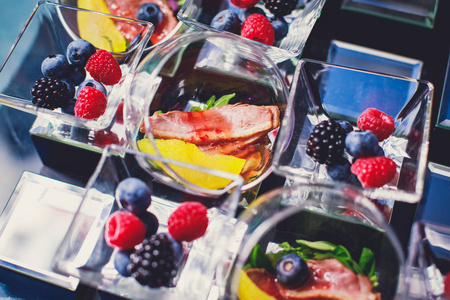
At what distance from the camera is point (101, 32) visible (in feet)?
4.58

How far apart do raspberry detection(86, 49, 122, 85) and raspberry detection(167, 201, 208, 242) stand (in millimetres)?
463

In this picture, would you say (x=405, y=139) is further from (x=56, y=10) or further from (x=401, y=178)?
(x=56, y=10)

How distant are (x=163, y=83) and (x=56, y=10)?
0.40 metres

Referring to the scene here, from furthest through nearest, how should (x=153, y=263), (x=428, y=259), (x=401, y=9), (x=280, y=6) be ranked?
1. (x=401, y=9)
2. (x=280, y=6)
3. (x=428, y=259)
4. (x=153, y=263)

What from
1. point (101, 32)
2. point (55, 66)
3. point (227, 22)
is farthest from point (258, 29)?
point (55, 66)

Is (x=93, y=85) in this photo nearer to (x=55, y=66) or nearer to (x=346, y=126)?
(x=55, y=66)

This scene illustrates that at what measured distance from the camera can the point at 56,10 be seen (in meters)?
1.40

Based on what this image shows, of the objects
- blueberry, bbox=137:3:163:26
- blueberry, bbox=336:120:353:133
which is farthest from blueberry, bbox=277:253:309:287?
blueberry, bbox=137:3:163:26

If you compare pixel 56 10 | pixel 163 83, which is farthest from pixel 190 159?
pixel 56 10

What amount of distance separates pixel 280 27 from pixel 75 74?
614mm

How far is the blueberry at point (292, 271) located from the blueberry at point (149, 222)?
29 centimetres

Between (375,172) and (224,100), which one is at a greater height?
(224,100)

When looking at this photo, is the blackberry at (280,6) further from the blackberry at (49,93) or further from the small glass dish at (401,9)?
the blackberry at (49,93)

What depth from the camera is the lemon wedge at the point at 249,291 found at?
3.16 ft
